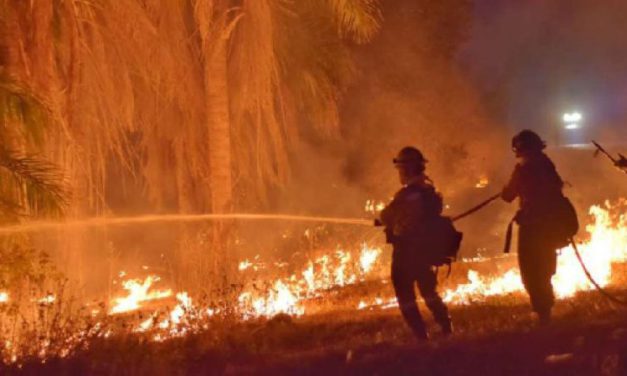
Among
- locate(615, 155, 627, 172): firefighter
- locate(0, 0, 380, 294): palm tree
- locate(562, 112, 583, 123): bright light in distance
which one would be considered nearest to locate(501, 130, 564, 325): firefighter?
locate(615, 155, 627, 172): firefighter

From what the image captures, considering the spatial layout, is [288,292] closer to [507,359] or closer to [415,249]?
[415,249]

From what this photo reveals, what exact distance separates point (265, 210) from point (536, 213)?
28.1 feet

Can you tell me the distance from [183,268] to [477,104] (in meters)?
11.2

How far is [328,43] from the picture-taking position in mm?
12875

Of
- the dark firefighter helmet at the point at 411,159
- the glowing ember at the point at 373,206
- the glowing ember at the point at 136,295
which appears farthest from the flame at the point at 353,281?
the glowing ember at the point at 373,206

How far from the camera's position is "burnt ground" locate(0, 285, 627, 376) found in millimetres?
4891

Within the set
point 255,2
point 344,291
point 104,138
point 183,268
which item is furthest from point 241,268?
point 255,2

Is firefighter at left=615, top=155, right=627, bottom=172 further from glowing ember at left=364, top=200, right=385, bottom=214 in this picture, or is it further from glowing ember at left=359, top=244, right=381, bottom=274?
glowing ember at left=364, top=200, right=385, bottom=214

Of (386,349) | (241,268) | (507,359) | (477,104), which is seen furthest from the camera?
(477,104)

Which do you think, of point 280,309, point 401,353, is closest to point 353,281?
point 280,309

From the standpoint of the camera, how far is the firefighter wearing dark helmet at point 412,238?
6000mm

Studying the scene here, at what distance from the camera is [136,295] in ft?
35.1

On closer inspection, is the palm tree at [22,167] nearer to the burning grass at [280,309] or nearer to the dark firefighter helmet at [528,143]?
the burning grass at [280,309]

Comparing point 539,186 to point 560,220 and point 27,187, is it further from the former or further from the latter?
point 27,187
